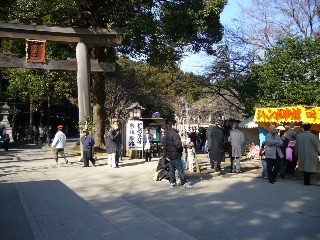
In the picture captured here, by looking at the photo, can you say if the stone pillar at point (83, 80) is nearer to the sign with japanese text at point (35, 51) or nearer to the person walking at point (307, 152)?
the sign with japanese text at point (35, 51)

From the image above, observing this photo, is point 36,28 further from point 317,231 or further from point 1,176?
point 317,231

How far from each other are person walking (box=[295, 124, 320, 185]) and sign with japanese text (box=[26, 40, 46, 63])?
10979 mm

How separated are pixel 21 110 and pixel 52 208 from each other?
37.4 m

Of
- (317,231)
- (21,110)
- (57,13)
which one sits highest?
(57,13)

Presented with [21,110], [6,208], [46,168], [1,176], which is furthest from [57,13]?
[21,110]

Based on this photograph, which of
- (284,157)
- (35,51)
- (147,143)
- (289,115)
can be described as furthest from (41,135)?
(284,157)

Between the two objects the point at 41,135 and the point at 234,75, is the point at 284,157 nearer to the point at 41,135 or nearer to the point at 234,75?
the point at 234,75

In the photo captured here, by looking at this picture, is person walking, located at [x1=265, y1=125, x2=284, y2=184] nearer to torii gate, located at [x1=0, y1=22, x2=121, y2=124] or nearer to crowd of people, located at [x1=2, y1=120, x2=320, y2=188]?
crowd of people, located at [x1=2, y1=120, x2=320, y2=188]

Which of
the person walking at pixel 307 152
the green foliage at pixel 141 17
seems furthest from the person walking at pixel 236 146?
the green foliage at pixel 141 17

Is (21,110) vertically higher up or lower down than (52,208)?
higher up

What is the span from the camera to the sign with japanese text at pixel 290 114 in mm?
11881

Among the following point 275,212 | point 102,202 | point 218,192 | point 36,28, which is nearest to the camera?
point 275,212

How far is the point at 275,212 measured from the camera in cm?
579

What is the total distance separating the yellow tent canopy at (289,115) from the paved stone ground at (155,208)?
3125mm
